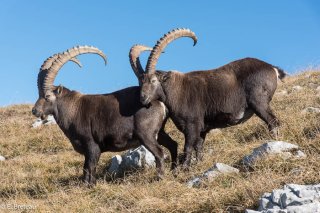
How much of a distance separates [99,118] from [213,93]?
2.56 metres

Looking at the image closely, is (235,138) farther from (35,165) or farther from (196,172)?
(35,165)

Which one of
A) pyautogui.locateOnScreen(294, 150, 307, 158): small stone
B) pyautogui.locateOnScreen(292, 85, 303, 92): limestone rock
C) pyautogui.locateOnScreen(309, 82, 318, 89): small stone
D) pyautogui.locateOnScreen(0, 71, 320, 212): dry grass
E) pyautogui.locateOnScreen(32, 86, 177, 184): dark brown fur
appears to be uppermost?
pyautogui.locateOnScreen(309, 82, 318, 89): small stone

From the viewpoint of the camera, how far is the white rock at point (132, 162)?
9.63m

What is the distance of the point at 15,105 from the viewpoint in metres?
21.2

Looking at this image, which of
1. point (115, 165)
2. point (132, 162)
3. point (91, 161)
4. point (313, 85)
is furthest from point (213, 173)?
point (313, 85)

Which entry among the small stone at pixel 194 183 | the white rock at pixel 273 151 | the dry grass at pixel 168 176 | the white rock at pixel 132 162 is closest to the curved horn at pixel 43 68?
the dry grass at pixel 168 176

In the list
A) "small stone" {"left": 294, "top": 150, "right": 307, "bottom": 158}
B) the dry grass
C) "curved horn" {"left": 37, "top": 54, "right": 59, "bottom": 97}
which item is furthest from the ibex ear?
"small stone" {"left": 294, "top": 150, "right": 307, "bottom": 158}

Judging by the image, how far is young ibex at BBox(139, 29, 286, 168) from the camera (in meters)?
9.96

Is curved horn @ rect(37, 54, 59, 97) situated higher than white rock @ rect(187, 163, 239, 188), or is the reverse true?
curved horn @ rect(37, 54, 59, 97)

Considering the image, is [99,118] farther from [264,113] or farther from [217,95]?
[264,113]

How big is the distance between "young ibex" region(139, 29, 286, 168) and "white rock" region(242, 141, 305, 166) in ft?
7.55

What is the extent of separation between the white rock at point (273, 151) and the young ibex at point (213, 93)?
2301mm

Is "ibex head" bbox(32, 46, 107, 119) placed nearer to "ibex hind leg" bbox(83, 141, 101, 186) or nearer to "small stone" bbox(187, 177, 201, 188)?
"ibex hind leg" bbox(83, 141, 101, 186)

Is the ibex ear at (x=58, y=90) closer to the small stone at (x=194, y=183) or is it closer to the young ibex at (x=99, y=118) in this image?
the young ibex at (x=99, y=118)
